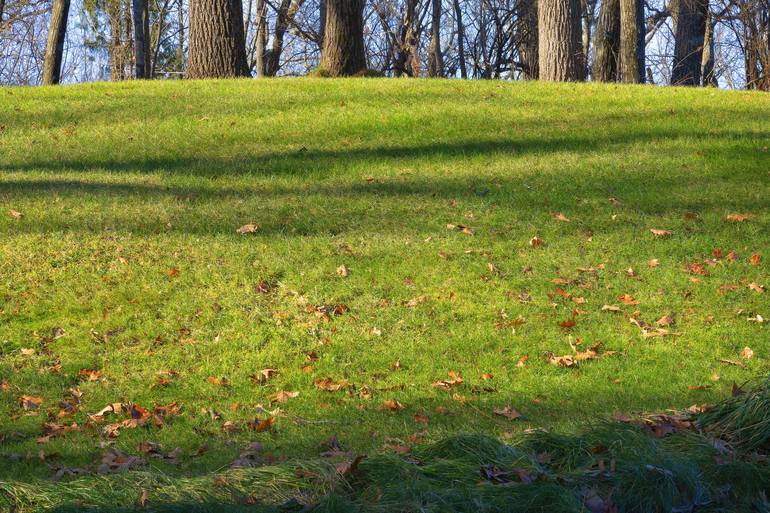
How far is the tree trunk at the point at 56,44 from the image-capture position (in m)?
22.0

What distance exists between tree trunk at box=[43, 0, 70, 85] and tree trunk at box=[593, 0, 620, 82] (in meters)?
13.2

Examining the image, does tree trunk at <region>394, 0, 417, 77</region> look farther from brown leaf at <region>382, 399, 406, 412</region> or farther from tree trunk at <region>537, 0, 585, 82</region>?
brown leaf at <region>382, 399, 406, 412</region>

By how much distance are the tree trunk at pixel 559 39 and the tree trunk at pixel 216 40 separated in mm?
6093

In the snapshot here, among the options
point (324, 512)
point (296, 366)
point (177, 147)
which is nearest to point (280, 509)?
point (324, 512)

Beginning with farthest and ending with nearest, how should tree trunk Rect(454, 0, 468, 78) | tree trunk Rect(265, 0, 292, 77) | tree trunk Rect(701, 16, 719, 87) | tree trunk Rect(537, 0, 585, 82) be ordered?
tree trunk Rect(454, 0, 468, 78) < tree trunk Rect(265, 0, 292, 77) < tree trunk Rect(701, 16, 719, 87) < tree trunk Rect(537, 0, 585, 82)

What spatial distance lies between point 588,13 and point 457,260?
1262 inches

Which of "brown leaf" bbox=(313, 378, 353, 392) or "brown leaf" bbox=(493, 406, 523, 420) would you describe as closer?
"brown leaf" bbox=(493, 406, 523, 420)

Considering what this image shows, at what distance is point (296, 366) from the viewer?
748cm

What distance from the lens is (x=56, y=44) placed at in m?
22.0

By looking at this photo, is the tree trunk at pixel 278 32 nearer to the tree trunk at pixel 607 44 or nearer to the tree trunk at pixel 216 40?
the tree trunk at pixel 607 44

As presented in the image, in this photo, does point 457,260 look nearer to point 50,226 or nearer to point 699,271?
point 699,271

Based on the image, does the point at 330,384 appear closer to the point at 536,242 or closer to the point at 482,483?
the point at 482,483

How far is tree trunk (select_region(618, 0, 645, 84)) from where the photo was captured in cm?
2050

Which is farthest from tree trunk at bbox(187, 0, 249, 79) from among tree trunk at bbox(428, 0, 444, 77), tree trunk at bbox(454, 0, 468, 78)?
tree trunk at bbox(454, 0, 468, 78)
